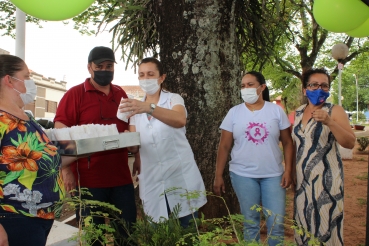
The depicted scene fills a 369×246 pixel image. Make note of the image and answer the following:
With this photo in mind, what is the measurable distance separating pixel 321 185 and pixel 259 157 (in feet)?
1.62

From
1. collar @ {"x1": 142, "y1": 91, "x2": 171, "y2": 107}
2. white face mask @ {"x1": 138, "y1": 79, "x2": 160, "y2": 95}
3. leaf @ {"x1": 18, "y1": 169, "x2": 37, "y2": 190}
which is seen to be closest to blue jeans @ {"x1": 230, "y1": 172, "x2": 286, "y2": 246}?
collar @ {"x1": 142, "y1": 91, "x2": 171, "y2": 107}

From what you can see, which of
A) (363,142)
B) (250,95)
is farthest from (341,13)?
(363,142)

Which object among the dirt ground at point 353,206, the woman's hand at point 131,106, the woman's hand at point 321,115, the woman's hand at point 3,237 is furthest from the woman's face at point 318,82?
the dirt ground at point 353,206

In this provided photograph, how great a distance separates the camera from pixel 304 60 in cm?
1402

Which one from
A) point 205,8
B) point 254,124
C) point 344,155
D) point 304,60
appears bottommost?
point 344,155

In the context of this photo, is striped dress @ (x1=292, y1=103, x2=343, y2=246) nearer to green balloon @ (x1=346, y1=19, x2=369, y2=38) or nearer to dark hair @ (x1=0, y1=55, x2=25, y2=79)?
green balloon @ (x1=346, y1=19, x2=369, y2=38)

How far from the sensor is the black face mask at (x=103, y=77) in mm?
2779

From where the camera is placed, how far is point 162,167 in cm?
262

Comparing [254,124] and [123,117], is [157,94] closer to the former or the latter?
[123,117]

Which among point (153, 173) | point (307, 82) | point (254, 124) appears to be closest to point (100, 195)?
point (153, 173)

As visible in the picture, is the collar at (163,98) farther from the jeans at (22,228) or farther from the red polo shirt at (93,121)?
the jeans at (22,228)

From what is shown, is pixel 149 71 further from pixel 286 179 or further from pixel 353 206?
pixel 353 206

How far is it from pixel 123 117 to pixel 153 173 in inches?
18.7

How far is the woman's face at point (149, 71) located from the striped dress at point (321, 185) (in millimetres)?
1211
